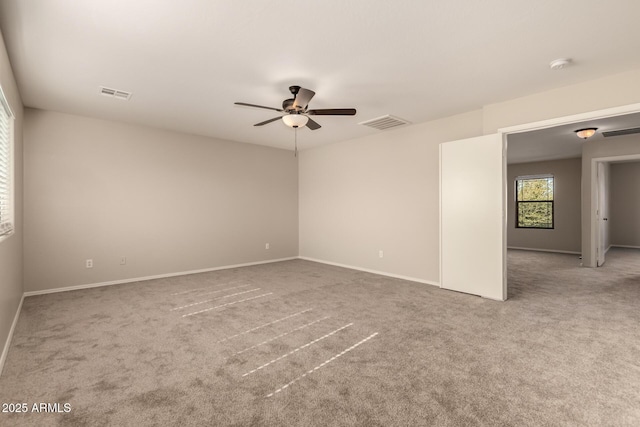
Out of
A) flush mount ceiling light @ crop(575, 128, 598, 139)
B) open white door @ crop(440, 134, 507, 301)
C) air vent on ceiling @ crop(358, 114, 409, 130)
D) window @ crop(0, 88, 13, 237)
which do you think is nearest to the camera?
window @ crop(0, 88, 13, 237)

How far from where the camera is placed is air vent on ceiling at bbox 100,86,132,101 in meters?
3.58

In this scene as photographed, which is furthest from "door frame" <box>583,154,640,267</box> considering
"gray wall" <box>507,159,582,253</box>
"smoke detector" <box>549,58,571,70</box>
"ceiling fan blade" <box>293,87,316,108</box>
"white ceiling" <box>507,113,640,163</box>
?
"ceiling fan blade" <box>293,87,316,108</box>

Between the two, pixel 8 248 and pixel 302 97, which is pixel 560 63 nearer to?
pixel 302 97

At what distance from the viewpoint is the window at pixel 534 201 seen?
8695 mm

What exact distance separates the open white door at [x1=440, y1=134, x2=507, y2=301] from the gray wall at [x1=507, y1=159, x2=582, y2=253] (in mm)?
6013

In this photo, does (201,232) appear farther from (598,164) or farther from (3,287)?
(598,164)

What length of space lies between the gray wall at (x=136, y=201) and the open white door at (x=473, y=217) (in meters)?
3.73

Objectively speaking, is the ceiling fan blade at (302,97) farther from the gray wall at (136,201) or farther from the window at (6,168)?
the gray wall at (136,201)

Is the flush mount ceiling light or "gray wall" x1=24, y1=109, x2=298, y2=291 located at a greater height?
the flush mount ceiling light

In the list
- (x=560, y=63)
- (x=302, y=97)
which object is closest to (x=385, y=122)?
(x=302, y=97)

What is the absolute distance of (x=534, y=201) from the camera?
8938mm

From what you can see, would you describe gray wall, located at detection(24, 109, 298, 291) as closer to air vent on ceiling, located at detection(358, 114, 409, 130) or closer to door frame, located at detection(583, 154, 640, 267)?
air vent on ceiling, located at detection(358, 114, 409, 130)

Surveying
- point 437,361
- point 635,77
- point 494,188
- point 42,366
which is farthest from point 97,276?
point 635,77

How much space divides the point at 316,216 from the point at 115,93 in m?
4.27
